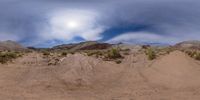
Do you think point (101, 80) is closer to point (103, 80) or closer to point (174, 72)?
point (103, 80)

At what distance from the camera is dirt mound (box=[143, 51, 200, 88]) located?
1205 inches

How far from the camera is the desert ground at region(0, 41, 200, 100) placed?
27.6 meters

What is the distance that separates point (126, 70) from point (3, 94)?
427 inches

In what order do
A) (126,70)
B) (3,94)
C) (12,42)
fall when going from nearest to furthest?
(3,94)
(126,70)
(12,42)

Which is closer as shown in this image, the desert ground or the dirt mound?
the desert ground

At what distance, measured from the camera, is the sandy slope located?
27516 millimetres

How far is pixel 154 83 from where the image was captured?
30719 mm

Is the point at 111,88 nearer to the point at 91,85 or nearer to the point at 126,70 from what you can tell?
the point at 91,85

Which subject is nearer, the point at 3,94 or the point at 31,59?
the point at 3,94

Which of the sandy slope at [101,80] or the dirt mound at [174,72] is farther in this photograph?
the dirt mound at [174,72]

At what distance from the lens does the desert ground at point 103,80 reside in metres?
27.6

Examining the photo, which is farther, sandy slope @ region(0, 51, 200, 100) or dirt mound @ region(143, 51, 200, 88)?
dirt mound @ region(143, 51, 200, 88)

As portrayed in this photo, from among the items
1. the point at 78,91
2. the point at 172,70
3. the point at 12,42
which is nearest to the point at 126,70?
the point at 172,70

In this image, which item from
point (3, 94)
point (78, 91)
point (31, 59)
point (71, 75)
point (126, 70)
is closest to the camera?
point (3, 94)
